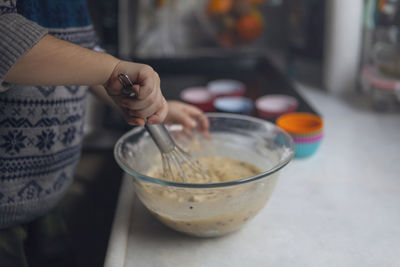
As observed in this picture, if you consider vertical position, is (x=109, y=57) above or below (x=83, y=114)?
above

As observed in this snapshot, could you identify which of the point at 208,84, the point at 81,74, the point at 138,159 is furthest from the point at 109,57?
the point at 208,84

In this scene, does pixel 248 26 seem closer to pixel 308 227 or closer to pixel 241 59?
pixel 241 59

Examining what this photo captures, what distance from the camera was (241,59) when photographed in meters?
1.19

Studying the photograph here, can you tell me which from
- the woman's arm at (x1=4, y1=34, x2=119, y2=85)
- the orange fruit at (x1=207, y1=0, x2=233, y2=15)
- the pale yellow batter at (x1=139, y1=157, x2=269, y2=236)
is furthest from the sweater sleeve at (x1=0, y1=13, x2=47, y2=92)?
the orange fruit at (x1=207, y1=0, x2=233, y2=15)

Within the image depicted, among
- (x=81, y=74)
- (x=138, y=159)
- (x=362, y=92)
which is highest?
(x=81, y=74)

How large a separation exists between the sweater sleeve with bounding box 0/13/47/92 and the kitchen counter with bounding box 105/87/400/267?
0.83 ft

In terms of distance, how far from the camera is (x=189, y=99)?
97 centimetres

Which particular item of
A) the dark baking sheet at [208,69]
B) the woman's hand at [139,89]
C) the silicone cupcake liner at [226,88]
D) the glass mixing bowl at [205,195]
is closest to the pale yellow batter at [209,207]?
the glass mixing bowl at [205,195]

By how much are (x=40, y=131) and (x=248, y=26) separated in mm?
868

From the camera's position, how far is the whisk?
55 cm

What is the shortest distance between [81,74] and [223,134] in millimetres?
310

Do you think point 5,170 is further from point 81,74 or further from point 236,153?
point 236,153

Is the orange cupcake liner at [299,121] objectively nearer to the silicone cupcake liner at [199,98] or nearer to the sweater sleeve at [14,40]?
the silicone cupcake liner at [199,98]

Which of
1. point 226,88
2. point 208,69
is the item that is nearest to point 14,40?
point 226,88
